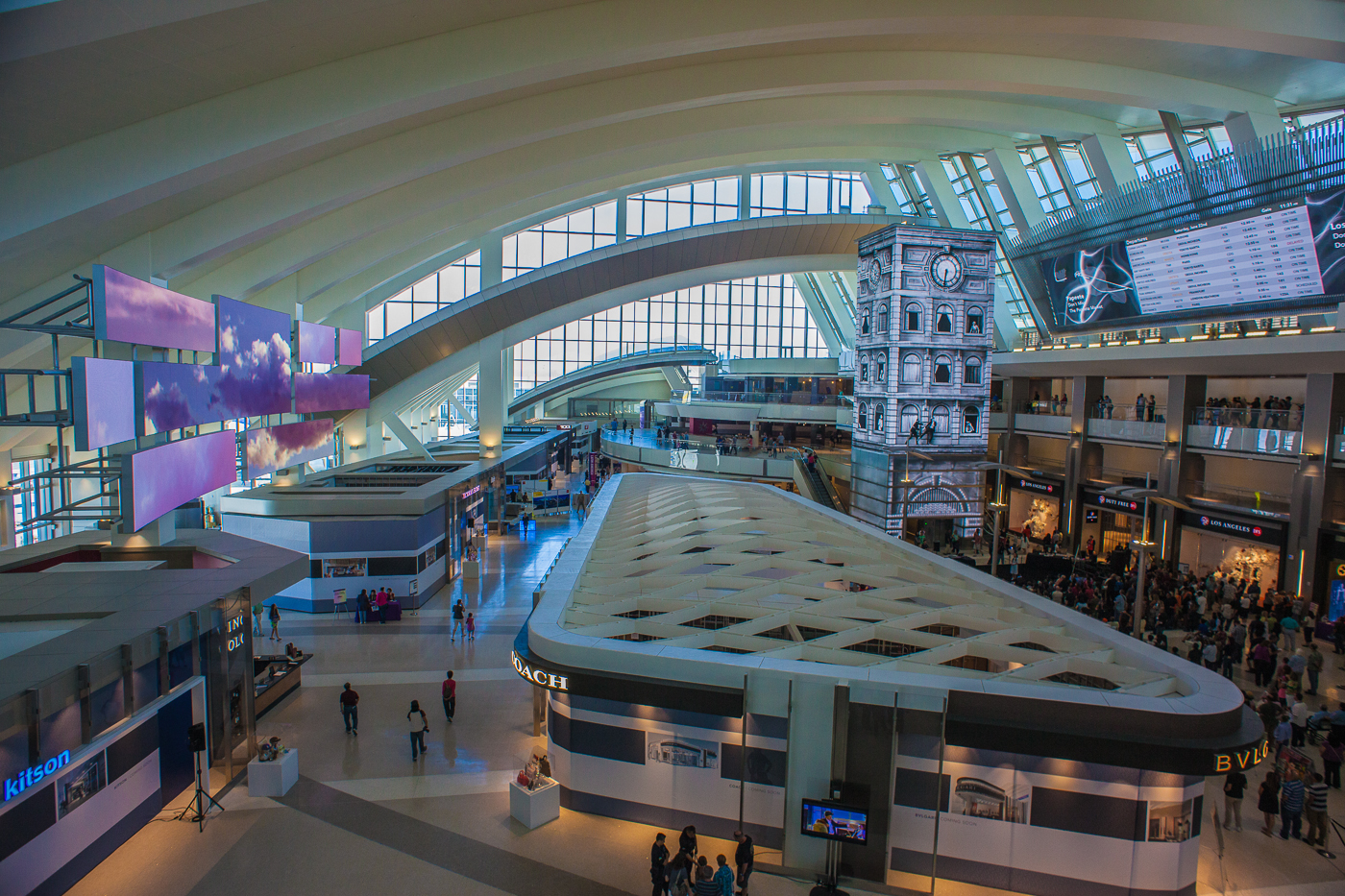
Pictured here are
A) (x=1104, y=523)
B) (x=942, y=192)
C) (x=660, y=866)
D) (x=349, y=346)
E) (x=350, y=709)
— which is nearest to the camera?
(x=660, y=866)

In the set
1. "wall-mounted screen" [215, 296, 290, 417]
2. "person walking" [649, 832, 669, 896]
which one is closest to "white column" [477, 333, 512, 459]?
"wall-mounted screen" [215, 296, 290, 417]

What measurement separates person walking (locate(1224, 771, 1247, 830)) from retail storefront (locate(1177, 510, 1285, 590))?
12295 millimetres

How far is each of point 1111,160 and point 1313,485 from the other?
399 inches

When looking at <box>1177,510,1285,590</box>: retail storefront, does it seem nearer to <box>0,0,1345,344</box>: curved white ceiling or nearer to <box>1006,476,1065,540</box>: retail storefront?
<box>1006,476,1065,540</box>: retail storefront

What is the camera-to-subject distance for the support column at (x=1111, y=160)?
20.6m

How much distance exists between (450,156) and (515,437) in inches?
1209

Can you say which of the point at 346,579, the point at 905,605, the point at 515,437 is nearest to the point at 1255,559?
the point at 905,605

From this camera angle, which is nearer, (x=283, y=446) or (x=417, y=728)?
(x=417, y=728)

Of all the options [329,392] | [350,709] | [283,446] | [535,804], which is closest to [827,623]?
[535,804]

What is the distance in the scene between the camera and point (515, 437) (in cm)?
4275

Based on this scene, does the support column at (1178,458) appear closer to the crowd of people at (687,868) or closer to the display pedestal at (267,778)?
the crowd of people at (687,868)

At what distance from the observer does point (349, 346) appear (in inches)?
894

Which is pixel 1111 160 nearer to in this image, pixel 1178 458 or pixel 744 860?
pixel 1178 458

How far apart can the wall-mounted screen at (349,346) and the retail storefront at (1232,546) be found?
A: 25.7 m
